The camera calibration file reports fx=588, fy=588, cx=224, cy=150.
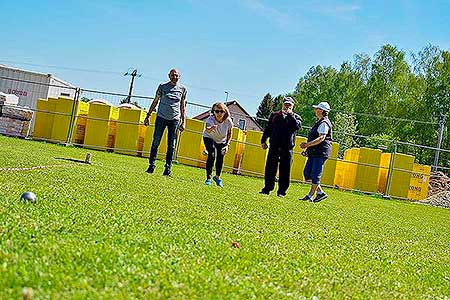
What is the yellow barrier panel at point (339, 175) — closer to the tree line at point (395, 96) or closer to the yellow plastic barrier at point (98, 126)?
the yellow plastic barrier at point (98, 126)

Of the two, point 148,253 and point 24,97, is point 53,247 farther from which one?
point 24,97

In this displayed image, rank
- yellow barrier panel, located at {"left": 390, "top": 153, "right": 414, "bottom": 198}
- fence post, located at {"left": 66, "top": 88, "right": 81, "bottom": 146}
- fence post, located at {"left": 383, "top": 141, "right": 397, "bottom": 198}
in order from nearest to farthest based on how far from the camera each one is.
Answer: fence post, located at {"left": 383, "top": 141, "right": 397, "bottom": 198}, yellow barrier panel, located at {"left": 390, "top": 153, "right": 414, "bottom": 198}, fence post, located at {"left": 66, "top": 88, "right": 81, "bottom": 146}

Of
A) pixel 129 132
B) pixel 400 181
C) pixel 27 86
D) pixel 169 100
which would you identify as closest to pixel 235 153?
pixel 129 132

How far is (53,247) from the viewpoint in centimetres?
272

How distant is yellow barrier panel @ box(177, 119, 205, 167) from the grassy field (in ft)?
42.2

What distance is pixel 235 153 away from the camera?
19484 mm

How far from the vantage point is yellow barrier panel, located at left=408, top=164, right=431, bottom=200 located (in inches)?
811

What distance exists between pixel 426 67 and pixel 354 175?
4087 cm

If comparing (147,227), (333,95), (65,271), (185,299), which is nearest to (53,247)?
(65,271)

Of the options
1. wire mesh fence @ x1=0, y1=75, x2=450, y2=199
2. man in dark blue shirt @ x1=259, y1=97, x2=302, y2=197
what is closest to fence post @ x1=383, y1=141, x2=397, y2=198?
wire mesh fence @ x1=0, y1=75, x2=450, y2=199

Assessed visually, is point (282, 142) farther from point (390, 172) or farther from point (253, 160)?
point (390, 172)

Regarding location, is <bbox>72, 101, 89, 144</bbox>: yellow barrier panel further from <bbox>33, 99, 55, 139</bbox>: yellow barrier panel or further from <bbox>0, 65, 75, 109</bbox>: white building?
<bbox>0, 65, 75, 109</bbox>: white building

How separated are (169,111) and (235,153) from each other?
9346 mm

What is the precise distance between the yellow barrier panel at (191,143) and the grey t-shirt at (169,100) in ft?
28.5
